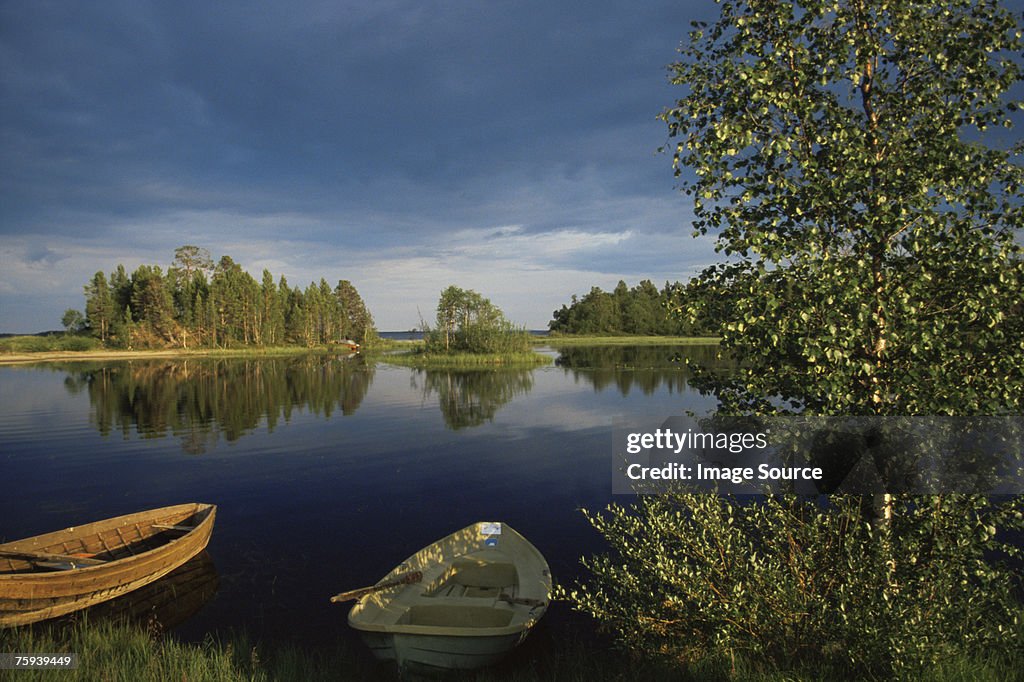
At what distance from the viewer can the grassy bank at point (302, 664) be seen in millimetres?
6844

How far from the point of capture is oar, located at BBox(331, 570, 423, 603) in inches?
381

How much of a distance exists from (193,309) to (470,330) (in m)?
64.8

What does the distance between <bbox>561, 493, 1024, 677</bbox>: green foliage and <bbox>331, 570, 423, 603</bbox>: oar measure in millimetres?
4568

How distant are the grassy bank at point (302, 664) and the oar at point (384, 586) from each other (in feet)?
3.26

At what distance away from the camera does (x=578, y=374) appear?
2400 inches

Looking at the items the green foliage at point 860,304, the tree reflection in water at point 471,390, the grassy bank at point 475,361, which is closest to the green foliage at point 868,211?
the green foliage at point 860,304

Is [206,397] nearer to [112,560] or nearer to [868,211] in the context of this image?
[112,560]

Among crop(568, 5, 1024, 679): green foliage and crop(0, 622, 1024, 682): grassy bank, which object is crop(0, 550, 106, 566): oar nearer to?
crop(0, 622, 1024, 682): grassy bank

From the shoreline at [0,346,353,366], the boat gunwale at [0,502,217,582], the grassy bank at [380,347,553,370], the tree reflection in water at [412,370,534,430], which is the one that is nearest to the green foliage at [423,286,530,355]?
the grassy bank at [380,347,553,370]

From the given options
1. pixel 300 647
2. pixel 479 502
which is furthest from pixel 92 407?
pixel 300 647

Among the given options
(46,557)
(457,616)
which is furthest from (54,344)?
(457,616)

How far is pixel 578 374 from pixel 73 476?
153 feet

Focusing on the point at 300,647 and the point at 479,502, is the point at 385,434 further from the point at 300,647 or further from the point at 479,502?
the point at 300,647

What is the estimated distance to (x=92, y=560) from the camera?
11.7 m
